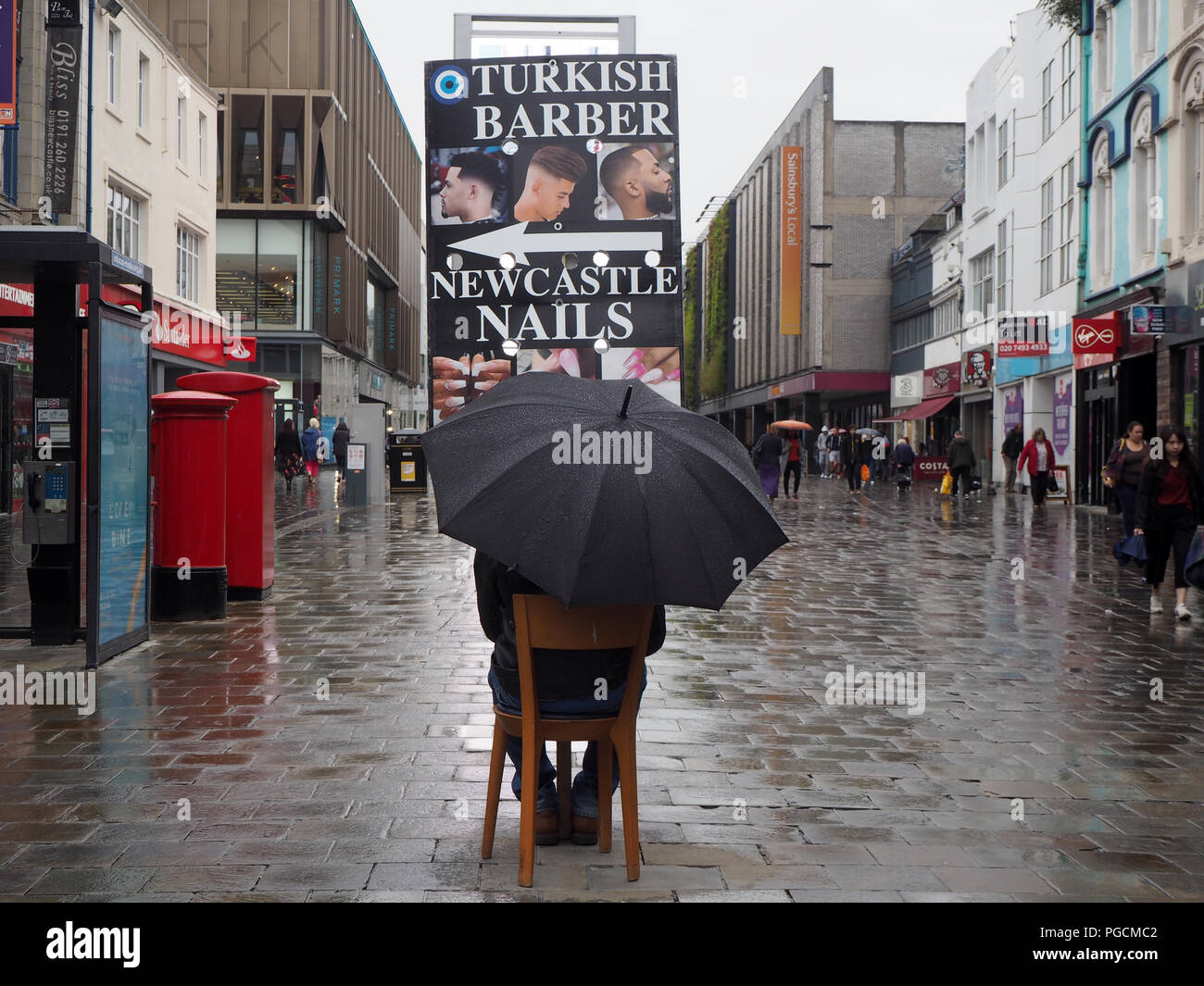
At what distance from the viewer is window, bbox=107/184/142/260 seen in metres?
24.7

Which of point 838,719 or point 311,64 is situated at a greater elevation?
point 311,64

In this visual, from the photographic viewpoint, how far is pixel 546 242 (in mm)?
8828

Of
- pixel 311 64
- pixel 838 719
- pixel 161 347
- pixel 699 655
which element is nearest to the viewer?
pixel 838 719

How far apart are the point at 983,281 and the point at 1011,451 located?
930cm

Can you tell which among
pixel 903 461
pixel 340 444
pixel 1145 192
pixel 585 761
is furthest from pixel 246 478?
pixel 903 461

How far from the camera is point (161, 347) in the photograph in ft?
87.2

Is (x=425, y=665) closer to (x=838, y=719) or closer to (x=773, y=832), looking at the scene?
(x=838, y=719)

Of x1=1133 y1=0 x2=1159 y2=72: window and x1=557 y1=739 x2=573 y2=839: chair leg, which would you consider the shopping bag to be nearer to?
x1=557 y1=739 x2=573 y2=839: chair leg

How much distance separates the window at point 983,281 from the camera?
1457 inches

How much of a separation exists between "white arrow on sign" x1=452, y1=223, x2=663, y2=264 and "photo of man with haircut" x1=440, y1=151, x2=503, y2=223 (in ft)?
0.51

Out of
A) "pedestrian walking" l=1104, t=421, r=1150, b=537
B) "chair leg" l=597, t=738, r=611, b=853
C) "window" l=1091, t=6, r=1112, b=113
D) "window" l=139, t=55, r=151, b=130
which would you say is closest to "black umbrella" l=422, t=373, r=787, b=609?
"chair leg" l=597, t=738, r=611, b=853

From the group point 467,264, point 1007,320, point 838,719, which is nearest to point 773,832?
point 838,719

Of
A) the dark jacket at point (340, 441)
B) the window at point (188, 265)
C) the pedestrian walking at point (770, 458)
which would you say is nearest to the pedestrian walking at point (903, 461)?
the pedestrian walking at point (770, 458)
